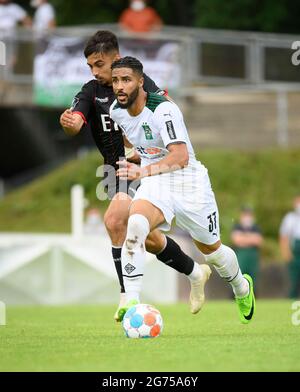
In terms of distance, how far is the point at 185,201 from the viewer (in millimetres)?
9844

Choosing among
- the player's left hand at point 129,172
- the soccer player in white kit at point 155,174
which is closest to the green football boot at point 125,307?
the soccer player in white kit at point 155,174

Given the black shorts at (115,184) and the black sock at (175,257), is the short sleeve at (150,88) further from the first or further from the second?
the black sock at (175,257)

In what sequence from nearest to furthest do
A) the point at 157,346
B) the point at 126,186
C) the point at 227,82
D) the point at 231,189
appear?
the point at 157,346 → the point at 126,186 → the point at 227,82 → the point at 231,189

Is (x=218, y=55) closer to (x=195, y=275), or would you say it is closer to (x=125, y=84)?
(x=195, y=275)

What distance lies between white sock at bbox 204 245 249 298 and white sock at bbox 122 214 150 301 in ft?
3.20

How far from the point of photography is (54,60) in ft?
73.8

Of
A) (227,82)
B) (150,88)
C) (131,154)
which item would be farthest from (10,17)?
(150,88)

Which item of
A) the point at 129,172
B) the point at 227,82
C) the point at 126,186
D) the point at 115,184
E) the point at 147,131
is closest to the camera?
the point at 129,172

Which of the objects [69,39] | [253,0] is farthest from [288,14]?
[69,39]

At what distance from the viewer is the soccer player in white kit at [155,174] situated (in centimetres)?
950

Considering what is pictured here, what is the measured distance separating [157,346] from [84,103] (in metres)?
3.11

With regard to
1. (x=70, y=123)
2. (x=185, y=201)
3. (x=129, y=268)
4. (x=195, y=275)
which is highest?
(x=70, y=123)

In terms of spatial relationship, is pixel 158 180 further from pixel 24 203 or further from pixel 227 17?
pixel 227 17

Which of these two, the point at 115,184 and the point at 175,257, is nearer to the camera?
the point at 175,257
